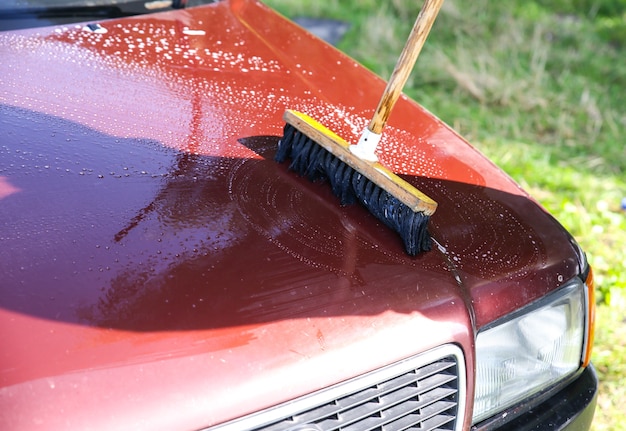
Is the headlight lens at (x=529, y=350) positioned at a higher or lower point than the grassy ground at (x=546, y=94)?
higher

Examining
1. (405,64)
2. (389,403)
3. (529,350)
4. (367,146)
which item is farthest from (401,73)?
(389,403)

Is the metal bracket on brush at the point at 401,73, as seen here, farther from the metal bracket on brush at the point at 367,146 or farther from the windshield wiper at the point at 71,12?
the windshield wiper at the point at 71,12

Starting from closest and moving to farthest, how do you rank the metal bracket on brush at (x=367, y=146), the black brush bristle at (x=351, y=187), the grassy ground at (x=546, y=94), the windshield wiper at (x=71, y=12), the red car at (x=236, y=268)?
1. the red car at (x=236, y=268)
2. the black brush bristle at (x=351, y=187)
3. the metal bracket on brush at (x=367, y=146)
4. the windshield wiper at (x=71, y=12)
5. the grassy ground at (x=546, y=94)

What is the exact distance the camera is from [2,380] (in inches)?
46.9

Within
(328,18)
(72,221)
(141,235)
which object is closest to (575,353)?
(141,235)

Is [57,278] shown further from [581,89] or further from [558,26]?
[558,26]

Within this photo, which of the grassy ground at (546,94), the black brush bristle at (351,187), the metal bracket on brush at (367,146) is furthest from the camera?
the grassy ground at (546,94)

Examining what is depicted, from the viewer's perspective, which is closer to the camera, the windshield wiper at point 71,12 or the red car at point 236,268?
the red car at point 236,268

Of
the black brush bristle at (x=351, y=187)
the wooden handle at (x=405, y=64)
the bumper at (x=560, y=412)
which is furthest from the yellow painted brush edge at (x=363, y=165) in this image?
the bumper at (x=560, y=412)

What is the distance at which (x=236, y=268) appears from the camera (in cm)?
147

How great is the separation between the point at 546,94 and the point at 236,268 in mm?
3990

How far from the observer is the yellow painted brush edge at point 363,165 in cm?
170

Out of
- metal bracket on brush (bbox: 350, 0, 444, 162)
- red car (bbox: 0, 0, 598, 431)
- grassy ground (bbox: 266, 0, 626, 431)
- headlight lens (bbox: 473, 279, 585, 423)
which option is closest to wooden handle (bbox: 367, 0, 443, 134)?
metal bracket on brush (bbox: 350, 0, 444, 162)

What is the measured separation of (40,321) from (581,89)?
4647 millimetres
